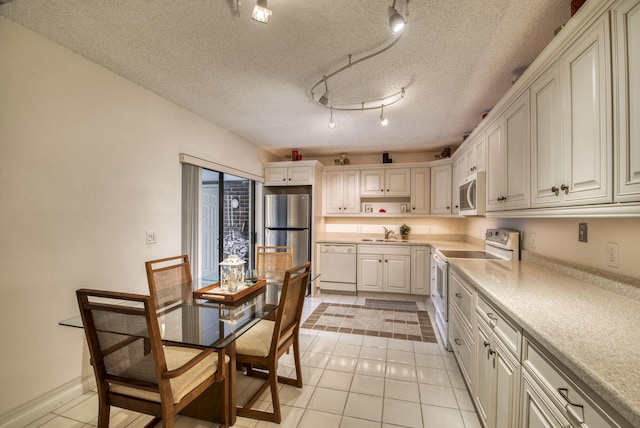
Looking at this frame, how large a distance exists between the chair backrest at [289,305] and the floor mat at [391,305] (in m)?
2.22

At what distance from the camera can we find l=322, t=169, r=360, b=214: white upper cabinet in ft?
15.6

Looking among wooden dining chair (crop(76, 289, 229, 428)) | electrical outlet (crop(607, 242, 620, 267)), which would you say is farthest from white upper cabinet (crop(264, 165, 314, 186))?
electrical outlet (crop(607, 242, 620, 267))

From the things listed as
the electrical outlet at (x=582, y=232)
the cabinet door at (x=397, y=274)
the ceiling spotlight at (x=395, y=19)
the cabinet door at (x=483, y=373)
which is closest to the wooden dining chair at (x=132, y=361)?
the cabinet door at (x=483, y=373)

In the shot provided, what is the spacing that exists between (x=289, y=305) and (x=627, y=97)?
72.8 inches

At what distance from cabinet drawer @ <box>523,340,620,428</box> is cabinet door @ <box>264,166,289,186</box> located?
12.7 ft

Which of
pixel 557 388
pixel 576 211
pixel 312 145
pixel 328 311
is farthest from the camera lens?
pixel 312 145

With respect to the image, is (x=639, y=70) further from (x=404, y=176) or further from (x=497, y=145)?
(x=404, y=176)

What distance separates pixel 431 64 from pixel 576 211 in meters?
1.35

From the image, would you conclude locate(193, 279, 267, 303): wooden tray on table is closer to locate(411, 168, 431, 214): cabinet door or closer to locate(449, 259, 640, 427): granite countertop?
locate(449, 259, 640, 427): granite countertop

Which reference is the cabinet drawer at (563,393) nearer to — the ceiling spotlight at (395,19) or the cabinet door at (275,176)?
the ceiling spotlight at (395,19)

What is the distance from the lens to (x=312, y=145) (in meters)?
4.39

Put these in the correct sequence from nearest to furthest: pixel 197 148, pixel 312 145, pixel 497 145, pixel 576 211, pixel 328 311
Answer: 1. pixel 576 211
2. pixel 497 145
3. pixel 197 148
4. pixel 328 311
5. pixel 312 145

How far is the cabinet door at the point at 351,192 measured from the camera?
15.6 ft

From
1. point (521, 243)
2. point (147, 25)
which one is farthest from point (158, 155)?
point (521, 243)
